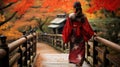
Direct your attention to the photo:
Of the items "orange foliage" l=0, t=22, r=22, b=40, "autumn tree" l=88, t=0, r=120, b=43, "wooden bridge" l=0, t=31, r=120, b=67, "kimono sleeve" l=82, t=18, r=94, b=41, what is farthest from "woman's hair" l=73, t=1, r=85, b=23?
"orange foliage" l=0, t=22, r=22, b=40

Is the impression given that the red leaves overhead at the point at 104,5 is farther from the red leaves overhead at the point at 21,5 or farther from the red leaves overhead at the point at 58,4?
the red leaves overhead at the point at 58,4

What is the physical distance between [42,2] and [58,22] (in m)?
6.36

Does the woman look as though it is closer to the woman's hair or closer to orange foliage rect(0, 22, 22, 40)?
the woman's hair

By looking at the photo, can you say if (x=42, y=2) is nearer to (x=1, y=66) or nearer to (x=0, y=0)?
(x=0, y=0)

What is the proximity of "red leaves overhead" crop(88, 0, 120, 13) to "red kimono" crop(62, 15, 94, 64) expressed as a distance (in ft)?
13.6

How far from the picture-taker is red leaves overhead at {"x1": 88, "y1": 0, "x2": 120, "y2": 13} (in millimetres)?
11469

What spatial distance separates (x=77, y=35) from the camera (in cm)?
770

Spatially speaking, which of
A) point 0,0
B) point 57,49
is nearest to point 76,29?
point 0,0

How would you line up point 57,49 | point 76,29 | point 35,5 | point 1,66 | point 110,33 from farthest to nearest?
point 57,49, point 35,5, point 110,33, point 76,29, point 1,66

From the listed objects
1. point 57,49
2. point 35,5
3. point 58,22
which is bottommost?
point 57,49

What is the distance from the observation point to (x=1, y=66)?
13.0ft

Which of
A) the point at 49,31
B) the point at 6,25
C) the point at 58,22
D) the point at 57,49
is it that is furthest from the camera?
the point at 49,31

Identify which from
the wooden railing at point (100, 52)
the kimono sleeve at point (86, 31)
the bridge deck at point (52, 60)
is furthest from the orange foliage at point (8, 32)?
the kimono sleeve at point (86, 31)

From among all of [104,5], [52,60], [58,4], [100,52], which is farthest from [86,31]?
[58,4]
